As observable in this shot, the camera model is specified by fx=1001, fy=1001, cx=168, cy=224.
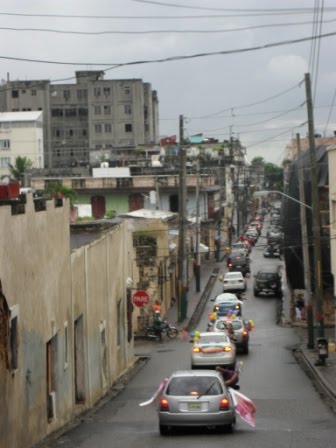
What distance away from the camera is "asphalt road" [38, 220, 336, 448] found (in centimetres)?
1958

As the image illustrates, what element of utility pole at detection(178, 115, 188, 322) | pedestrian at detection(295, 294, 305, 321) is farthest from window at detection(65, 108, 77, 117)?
pedestrian at detection(295, 294, 305, 321)

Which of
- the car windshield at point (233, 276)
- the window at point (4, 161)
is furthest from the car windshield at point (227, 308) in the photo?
the window at point (4, 161)

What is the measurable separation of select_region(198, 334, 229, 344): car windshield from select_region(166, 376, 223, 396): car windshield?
14084mm

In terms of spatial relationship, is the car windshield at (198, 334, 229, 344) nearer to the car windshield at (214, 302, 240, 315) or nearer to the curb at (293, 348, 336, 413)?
the curb at (293, 348, 336, 413)

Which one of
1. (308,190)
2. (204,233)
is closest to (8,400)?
(308,190)

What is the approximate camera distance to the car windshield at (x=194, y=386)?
68.3 feet

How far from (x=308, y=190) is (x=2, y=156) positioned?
82.0 metres

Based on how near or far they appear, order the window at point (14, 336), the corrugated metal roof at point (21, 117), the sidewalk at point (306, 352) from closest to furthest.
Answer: the window at point (14, 336), the sidewalk at point (306, 352), the corrugated metal roof at point (21, 117)

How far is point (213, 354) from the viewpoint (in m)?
35.0

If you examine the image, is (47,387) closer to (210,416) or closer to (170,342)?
(210,416)

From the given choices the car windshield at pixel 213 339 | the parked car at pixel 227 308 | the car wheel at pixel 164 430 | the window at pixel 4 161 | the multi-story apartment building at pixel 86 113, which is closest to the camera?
the car wheel at pixel 164 430

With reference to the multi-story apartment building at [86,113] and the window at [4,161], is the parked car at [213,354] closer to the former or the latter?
the window at [4,161]

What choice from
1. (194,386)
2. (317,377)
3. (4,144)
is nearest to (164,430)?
(194,386)

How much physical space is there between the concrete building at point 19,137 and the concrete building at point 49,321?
96978 millimetres
